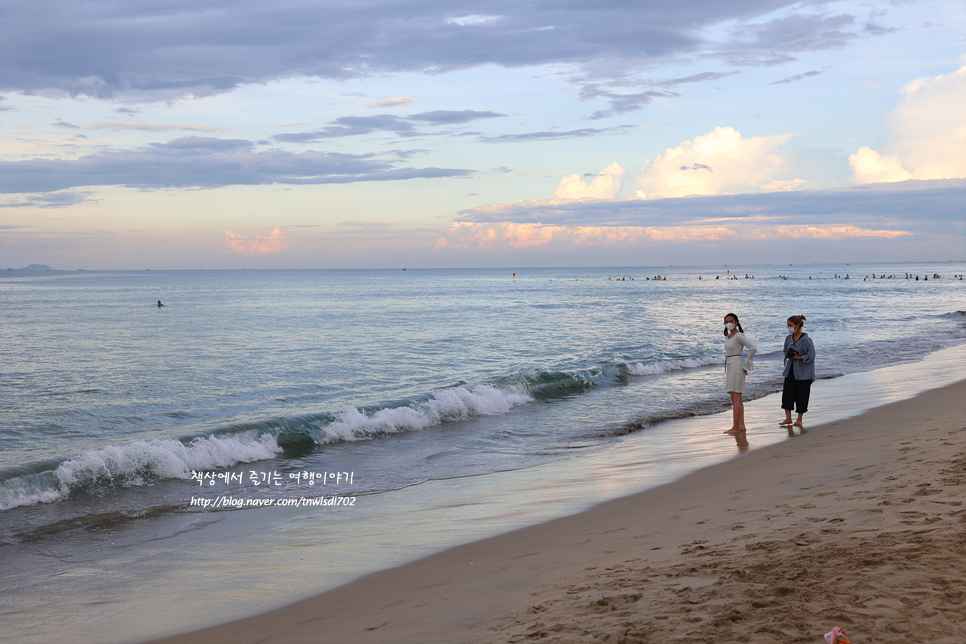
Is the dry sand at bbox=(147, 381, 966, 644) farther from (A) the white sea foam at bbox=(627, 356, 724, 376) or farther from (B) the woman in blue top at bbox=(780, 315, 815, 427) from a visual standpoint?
(A) the white sea foam at bbox=(627, 356, 724, 376)

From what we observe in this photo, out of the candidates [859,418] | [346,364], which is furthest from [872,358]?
[346,364]

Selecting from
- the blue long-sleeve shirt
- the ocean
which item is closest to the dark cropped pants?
the blue long-sleeve shirt

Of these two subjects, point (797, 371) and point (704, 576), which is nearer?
point (704, 576)

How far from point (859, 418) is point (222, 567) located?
11629 millimetres

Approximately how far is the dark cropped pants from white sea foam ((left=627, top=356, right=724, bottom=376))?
9786 millimetres

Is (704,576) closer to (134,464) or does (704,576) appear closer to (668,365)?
(134,464)

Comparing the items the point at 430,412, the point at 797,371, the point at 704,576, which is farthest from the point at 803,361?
the point at 704,576

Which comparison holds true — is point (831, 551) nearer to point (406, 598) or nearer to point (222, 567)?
point (406, 598)

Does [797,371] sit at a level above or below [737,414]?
above

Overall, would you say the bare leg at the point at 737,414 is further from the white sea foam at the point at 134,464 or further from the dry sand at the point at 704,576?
the white sea foam at the point at 134,464

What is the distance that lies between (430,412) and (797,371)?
805cm

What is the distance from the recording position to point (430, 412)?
1589 cm

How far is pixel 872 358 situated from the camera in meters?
24.5

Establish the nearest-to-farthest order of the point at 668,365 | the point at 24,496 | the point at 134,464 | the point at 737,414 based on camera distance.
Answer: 1. the point at 24,496
2. the point at 134,464
3. the point at 737,414
4. the point at 668,365
